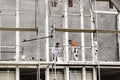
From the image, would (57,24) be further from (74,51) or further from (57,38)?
(74,51)

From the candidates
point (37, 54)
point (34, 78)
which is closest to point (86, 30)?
point (37, 54)

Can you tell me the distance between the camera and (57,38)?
1597 centimetres

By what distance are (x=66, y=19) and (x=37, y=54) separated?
2.37 metres

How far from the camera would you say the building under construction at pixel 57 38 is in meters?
15.0

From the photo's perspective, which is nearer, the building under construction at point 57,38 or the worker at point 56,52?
the worker at point 56,52

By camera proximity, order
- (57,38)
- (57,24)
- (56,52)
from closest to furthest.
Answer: (56,52), (57,38), (57,24)

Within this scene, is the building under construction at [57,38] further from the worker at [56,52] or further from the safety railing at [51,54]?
the worker at [56,52]

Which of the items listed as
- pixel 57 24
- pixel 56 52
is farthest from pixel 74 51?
pixel 57 24

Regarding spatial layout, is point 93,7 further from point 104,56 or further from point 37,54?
point 37,54

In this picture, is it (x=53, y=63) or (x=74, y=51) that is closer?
(x=53, y=63)

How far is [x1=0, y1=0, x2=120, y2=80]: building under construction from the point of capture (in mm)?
15039

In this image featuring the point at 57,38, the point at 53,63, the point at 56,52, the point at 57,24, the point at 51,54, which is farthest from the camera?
the point at 57,24

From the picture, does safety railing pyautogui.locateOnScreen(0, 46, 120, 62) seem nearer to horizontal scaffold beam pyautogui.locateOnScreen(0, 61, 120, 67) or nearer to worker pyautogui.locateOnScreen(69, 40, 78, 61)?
worker pyautogui.locateOnScreen(69, 40, 78, 61)

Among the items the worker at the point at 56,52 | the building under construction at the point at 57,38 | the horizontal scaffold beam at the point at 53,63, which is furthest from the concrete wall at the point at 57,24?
the horizontal scaffold beam at the point at 53,63
